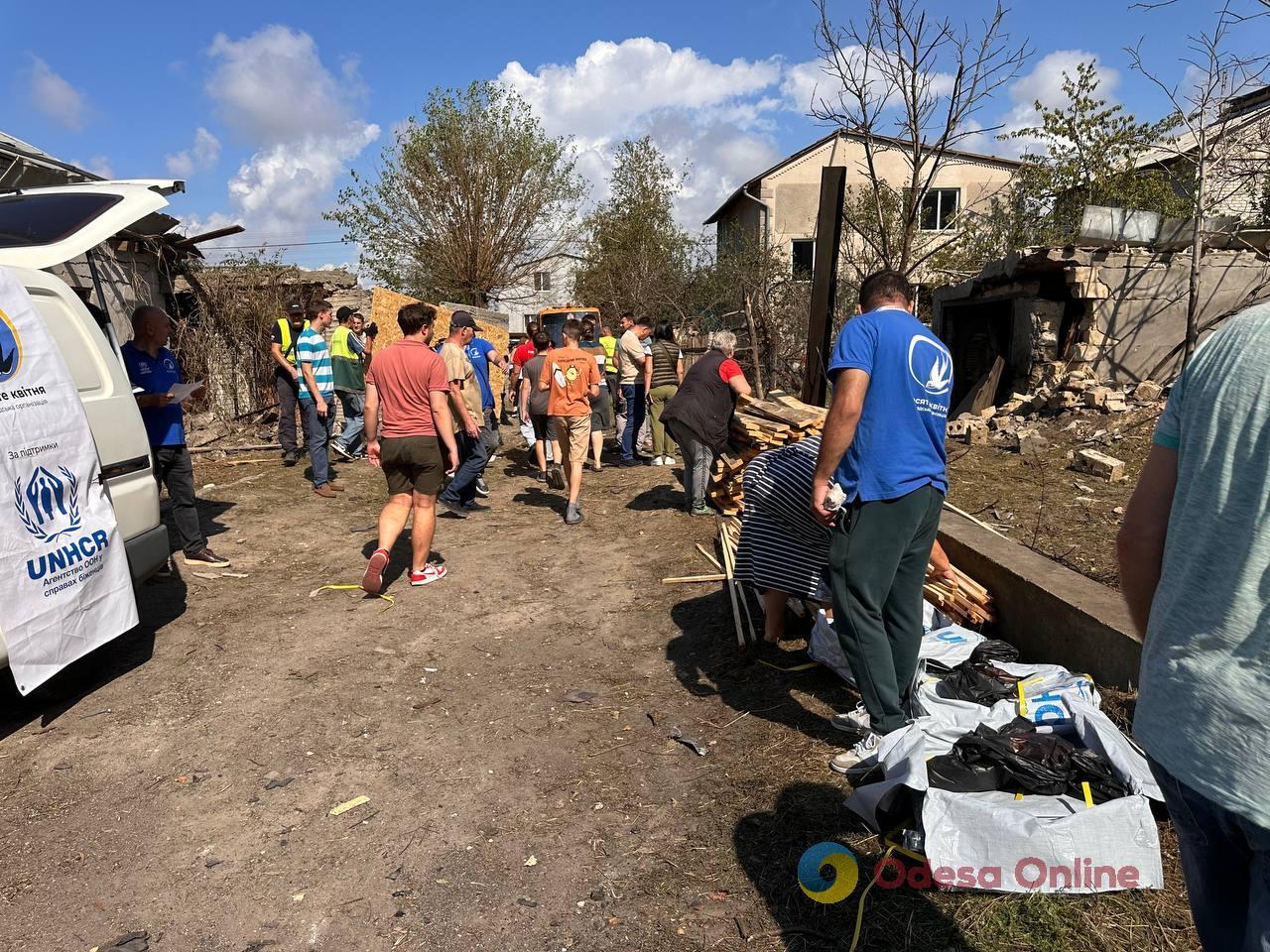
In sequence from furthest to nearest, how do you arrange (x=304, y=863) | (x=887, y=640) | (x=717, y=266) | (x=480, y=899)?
1. (x=717, y=266)
2. (x=887, y=640)
3. (x=304, y=863)
4. (x=480, y=899)

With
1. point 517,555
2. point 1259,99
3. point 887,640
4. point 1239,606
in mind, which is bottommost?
point 517,555

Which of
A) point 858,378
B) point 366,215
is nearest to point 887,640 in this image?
point 858,378

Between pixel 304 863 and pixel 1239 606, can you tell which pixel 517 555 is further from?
pixel 1239 606

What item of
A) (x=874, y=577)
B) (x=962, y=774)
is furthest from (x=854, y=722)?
(x=962, y=774)

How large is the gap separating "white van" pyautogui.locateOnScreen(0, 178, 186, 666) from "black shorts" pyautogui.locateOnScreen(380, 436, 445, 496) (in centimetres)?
143

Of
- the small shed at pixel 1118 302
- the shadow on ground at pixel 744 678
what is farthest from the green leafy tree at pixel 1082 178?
the shadow on ground at pixel 744 678

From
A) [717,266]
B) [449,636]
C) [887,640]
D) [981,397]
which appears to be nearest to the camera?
[887,640]

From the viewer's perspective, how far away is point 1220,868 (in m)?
1.45

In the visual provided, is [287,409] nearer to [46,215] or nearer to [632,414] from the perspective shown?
[632,414]

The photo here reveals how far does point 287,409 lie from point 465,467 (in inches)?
119

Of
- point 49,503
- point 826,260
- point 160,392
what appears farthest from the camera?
point 826,260

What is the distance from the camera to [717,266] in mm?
26047

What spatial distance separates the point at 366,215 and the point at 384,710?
86.8ft

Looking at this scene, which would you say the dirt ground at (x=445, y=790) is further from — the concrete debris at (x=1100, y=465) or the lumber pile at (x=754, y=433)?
the concrete debris at (x=1100, y=465)
